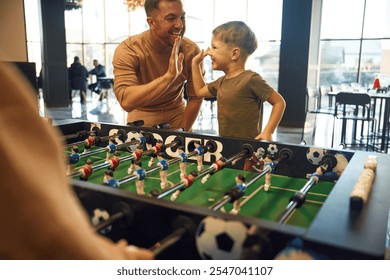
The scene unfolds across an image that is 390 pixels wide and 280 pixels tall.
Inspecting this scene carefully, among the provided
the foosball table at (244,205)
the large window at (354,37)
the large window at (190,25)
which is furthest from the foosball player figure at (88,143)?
the large window at (354,37)

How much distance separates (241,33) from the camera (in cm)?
221

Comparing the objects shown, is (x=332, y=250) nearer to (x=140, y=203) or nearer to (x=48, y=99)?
(x=140, y=203)

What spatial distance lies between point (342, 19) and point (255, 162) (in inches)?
312

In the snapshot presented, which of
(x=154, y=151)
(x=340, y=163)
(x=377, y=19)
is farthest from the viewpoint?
(x=377, y=19)

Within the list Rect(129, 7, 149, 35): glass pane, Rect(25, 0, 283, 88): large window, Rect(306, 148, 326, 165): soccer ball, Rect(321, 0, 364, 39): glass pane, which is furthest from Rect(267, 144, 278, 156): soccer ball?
Rect(129, 7, 149, 35): glass pane

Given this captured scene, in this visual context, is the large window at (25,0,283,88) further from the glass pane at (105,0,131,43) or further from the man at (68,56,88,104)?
the man at (68,56,88,104)

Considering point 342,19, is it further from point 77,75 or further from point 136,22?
point 77,75

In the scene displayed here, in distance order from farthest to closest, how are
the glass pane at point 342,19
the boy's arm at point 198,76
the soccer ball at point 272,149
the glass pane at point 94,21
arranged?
the glass pane at point 94,21 → the glass pane at point 342,19 → the boy's arm at point 198,76 → the soccer ball at point 272,149

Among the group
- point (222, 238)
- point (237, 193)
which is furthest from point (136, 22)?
point (222, 238)

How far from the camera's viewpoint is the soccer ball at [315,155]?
1558 mm

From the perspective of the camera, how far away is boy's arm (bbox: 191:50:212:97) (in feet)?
7.87

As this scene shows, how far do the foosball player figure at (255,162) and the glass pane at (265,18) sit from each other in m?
8.11

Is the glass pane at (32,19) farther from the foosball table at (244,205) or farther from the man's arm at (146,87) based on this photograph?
the foosball table at (244,205)

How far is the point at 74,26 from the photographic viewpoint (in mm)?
12305
